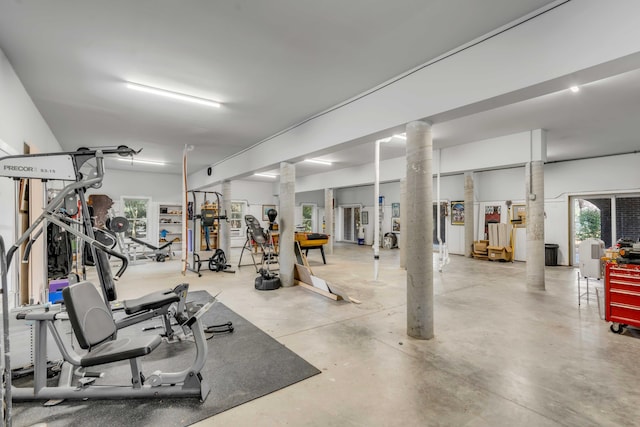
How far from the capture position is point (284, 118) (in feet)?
17.4

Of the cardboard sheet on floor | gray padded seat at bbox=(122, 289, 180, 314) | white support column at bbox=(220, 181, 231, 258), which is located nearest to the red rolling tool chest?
the cardboard sheet on floor

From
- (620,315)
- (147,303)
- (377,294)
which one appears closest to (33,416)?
(147,303)

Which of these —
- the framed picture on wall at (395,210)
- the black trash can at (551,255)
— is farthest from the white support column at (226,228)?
the black trash can at (551,255)

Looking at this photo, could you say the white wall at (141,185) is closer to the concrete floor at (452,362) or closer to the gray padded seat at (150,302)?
the concrete floor at (452,362)

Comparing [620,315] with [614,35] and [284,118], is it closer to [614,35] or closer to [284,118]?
[614,35]

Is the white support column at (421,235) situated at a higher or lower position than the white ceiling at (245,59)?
lower

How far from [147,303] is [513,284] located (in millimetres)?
6819

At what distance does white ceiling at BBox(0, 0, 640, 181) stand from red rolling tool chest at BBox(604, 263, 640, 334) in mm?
2459

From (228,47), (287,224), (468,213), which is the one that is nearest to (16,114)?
(228,47)

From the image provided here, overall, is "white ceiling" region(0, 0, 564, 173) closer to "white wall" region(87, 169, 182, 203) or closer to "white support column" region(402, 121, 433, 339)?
"white support column" region(402, 121, 433, 339)

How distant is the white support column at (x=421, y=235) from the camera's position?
3408mm

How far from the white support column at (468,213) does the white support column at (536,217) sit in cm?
370

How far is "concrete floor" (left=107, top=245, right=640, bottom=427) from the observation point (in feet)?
7.03

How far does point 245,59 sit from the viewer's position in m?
3.31
